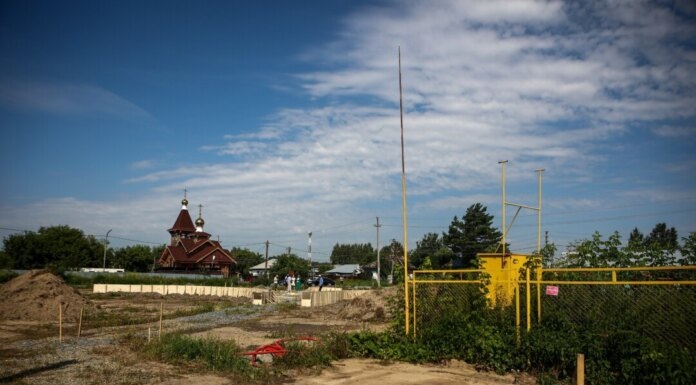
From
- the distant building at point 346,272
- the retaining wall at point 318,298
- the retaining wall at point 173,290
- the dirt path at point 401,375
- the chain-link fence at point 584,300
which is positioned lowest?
the distant building at point 346,272

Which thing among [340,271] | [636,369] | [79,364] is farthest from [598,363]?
[340,271]

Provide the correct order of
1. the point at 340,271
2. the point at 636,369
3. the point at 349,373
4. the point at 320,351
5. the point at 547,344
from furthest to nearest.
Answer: the point at 340,271 → the point at 320,351 → the point at 349,373 → the point at 547,344 → the point at 636,369

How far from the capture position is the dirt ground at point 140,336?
11023 millimetres

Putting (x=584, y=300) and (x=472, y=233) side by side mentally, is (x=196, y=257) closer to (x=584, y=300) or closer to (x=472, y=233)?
(x=472, y=233)

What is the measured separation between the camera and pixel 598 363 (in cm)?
963

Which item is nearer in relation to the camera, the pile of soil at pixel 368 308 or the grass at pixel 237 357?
the grass at pixel 237 357

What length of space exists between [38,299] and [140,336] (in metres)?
13.4

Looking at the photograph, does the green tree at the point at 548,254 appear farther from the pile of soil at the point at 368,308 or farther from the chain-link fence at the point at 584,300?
the pile of soil at the point at 368,308

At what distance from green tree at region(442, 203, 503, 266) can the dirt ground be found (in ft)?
114

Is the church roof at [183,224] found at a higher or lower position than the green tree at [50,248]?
higher

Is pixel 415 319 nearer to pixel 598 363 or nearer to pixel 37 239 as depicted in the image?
pixel 598 363

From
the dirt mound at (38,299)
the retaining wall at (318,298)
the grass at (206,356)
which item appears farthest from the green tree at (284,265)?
the grass at (206,356)

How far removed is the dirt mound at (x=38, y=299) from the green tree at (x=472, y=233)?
43.9m

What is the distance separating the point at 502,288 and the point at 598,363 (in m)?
3.44
